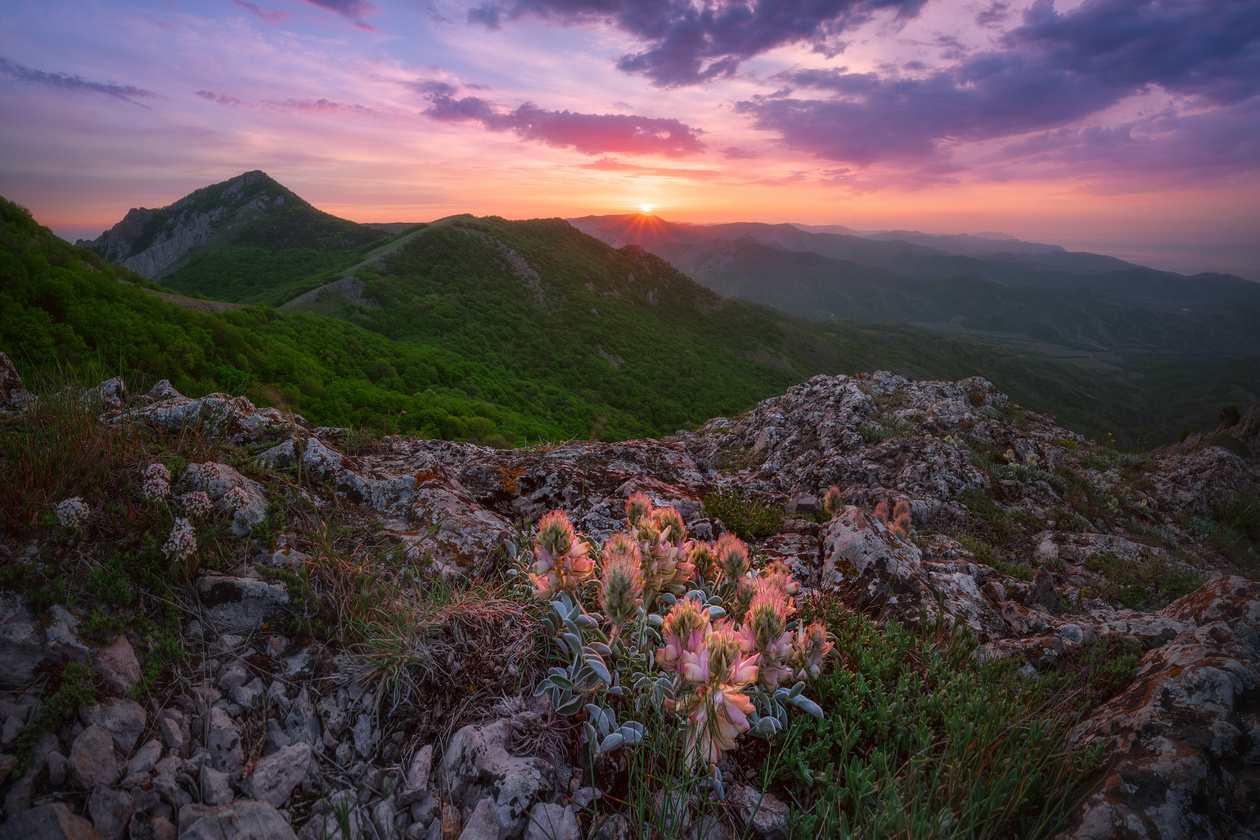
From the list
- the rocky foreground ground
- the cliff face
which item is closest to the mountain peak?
the cliff face

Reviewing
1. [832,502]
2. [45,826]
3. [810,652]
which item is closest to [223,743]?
[45,826]

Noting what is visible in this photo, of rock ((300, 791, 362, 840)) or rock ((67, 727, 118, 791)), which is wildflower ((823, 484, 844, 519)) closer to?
rock ((300, 791, 362, 840))

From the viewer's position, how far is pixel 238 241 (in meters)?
87.8

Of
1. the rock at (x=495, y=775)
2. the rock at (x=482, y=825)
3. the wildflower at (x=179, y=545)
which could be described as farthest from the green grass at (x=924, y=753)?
the wildflower at (x=179, y=545)

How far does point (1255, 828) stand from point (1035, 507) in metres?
7.40

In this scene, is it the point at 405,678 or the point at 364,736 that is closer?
the point at 364,736

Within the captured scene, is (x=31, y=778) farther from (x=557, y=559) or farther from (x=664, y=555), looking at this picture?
(x=664, y=555)

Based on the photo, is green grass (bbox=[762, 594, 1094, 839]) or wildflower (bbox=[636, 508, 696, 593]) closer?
green grass (bbox=[762, 594, 1094, 839])

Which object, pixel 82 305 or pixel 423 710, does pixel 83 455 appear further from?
pixel 82 305

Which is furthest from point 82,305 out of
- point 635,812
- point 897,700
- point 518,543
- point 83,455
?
point 897,700

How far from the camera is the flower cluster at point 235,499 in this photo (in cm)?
287

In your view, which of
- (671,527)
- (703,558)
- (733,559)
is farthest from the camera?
(703,558)

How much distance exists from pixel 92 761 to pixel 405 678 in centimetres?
103

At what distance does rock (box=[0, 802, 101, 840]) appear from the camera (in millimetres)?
1536
